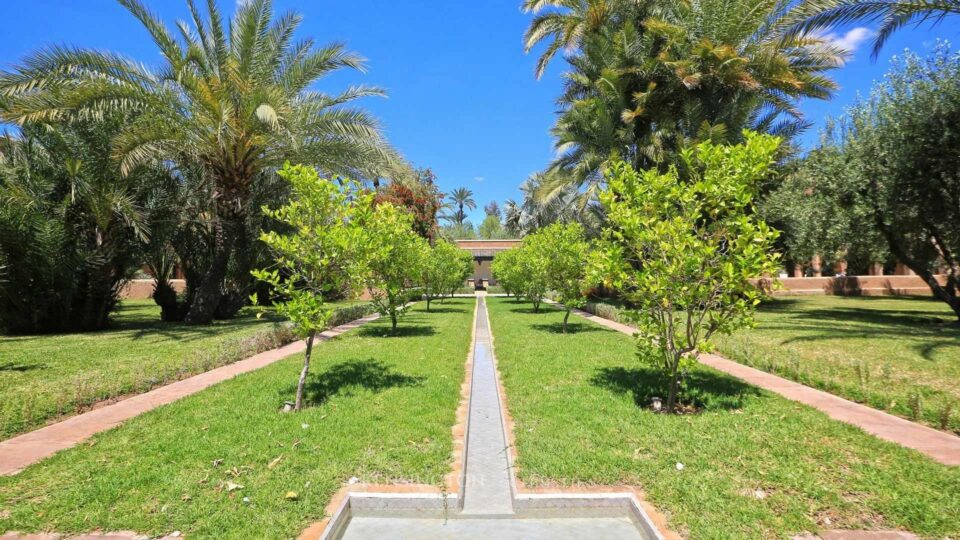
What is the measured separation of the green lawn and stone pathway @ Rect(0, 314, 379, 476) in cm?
854

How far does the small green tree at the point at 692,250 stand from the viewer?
17.0 ft

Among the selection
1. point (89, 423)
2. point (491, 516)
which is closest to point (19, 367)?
point (89, 423)

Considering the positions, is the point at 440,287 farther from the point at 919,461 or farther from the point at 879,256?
the point at 919,461

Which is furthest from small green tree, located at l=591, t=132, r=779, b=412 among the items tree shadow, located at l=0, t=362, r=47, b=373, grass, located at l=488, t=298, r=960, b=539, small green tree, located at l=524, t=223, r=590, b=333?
tree shadow, located at l=0, t=362, r=47, b=373

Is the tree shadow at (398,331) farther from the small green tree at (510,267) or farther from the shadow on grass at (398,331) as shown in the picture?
the small green tree at (510,267)

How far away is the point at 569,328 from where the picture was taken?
554 inches

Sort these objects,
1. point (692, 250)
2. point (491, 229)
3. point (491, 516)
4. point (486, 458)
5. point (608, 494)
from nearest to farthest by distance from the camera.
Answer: point (491, 516) < point (608, 494) < point (486, 458) < point (692, 250) < point (491, 229)

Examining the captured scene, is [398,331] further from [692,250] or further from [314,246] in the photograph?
[692,250]

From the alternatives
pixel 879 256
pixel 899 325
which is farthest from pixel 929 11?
pixel 879 256

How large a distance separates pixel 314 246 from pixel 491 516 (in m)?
3.60

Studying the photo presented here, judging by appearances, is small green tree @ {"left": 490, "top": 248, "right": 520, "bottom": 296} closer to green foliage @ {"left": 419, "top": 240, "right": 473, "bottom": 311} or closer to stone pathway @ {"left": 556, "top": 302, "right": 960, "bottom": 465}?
green foliage @ {"left": 419, "top": 240, "right": 473, "bottom": 311}

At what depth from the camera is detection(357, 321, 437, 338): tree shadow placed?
495 inches

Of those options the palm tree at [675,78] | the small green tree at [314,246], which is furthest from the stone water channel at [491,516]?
the palm tree at [675,78]

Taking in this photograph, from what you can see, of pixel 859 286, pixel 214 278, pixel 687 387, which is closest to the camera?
pixel 687 387
